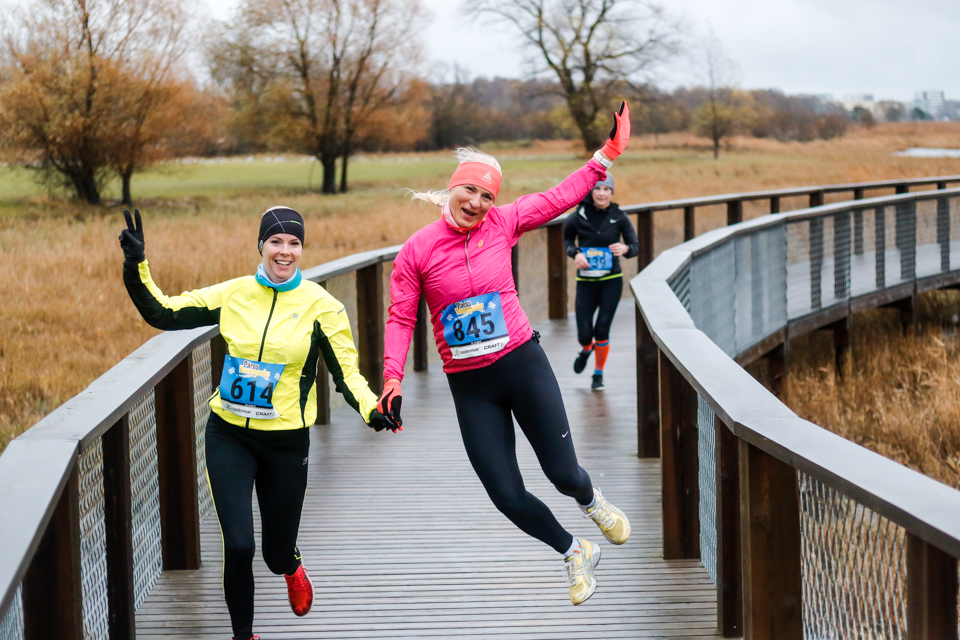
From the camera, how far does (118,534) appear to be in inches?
143

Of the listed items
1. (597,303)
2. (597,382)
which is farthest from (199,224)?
(597,303)

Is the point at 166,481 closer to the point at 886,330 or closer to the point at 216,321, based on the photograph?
the point at 216,321

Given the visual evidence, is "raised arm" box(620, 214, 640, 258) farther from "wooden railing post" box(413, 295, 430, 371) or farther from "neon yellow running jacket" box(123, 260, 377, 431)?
"neon yellow running jacket" box(123, 260, 377, 431)

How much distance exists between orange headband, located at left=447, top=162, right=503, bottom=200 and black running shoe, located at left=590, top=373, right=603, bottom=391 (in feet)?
14.6

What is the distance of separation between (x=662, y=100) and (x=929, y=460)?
51.7 meters

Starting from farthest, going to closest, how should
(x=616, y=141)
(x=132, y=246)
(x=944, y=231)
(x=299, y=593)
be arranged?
(x=944, y=231) < (x=616, y=141) < (x=299, y=593) < (x=132, y=246)

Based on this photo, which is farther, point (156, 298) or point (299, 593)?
point (299, 593)

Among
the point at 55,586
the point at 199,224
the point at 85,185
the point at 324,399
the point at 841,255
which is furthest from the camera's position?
the point at 85,185

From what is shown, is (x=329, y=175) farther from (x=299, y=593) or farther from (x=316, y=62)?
(x=299, y=593)

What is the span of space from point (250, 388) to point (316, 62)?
44.9 m

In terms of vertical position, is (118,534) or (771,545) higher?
(771,545)

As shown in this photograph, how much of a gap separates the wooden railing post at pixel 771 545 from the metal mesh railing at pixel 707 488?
40.8 inches

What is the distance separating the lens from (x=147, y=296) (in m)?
3.62

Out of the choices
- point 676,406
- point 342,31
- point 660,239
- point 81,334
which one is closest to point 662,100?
point 342,31
